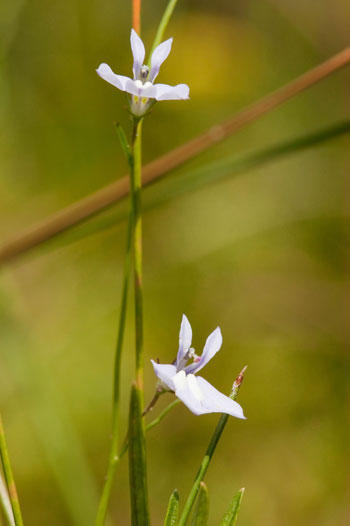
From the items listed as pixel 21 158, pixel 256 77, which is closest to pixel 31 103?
pixel 21 158

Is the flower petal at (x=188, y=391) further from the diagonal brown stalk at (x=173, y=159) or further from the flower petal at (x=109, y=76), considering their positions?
the diagonal brown stalk at (x=173, y=159)

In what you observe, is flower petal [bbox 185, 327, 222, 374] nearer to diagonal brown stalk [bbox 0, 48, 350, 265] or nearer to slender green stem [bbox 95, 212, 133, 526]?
slender green stem [bbox 95, 212, 133, 526]

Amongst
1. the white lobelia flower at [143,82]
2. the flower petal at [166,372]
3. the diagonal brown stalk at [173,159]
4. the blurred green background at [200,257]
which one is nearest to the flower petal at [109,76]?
the white lobelia flower at [143,82]

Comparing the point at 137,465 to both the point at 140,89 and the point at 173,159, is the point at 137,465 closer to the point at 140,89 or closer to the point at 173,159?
the point at 140,89

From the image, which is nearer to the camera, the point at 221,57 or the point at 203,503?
the point at 203,503

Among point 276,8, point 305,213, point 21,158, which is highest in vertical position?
point 276,8

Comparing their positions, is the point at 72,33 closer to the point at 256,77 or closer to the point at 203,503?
the point at 256,77
